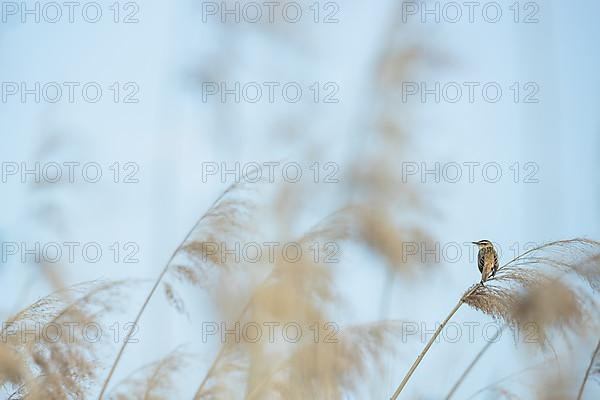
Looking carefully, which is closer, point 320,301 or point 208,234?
point 320,301

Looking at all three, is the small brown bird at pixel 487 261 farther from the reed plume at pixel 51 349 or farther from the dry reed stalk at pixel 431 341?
the reed plume at pixel 51 349

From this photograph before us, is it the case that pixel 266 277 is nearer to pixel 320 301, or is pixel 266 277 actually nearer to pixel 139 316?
pixel 320 301

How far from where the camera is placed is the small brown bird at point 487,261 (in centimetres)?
387

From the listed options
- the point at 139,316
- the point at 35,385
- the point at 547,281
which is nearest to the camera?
the point at 547,281

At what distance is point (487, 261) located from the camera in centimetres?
402

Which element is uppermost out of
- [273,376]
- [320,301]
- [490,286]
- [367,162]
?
[367,162]

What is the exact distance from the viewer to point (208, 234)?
4539 mm

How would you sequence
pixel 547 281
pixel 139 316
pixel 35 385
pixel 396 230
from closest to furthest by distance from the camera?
pixel 547 281
pixel 35 385
pixel 396 230
pixel 139 316

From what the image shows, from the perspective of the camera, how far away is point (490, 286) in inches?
136

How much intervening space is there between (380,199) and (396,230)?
165mm

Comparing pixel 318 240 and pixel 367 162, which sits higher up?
pixel 367 162

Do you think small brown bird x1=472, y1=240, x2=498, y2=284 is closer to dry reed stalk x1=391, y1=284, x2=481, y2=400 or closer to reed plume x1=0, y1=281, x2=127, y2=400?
dry reed stalk x1=391, y1=284, x2=481, y2=400

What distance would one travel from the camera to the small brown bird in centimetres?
387

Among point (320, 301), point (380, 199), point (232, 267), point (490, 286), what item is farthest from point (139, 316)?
point (490, 286)
